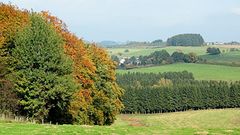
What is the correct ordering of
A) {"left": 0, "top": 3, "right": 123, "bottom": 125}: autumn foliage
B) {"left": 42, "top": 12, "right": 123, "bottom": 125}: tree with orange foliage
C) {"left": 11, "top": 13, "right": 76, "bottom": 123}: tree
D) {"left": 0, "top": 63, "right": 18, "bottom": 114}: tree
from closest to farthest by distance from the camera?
{"left": 0, "top": 63, "right": 18, "bottom": 114}: tree < {"left": 11, "top": 13, "right": 76, "bottom": 123}: tree < {"left": 0, "top": 3, "right": 123, "bottom": 125}: autumn foliage < {"left": 42, "top": 12, "right": 123, "bottom": 125}: tree with orange foliage

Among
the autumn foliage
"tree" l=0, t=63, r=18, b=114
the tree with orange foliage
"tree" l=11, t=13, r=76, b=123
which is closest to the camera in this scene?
"tree" l=0, t=63, r=18, b=114

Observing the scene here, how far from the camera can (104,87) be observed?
69125mm

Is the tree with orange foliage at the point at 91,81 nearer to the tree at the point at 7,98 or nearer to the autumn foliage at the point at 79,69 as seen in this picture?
the autumn foliage at the point at 79,69

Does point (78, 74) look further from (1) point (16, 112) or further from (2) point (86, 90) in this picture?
(1) point (16, 112)

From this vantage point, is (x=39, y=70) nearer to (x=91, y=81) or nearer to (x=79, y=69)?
(x=79, y=69)

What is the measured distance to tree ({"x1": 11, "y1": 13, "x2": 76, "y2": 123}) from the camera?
4622 cm

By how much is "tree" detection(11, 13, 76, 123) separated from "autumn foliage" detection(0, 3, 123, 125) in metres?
0.24

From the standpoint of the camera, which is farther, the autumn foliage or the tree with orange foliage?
the tree with orange foliage

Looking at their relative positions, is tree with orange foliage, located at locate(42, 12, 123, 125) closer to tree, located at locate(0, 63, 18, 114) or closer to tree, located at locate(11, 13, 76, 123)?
tree, located at locate(11, 13, 76, 123)

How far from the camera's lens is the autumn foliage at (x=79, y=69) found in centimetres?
4938

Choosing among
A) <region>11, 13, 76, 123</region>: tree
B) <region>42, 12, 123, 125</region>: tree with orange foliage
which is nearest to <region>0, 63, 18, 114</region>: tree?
<region>11, 13, 76, 123</region>: tree

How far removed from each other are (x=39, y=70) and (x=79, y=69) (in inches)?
481

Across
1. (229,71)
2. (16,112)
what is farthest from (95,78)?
(229,71)

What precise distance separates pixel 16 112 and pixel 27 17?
13.7 m
